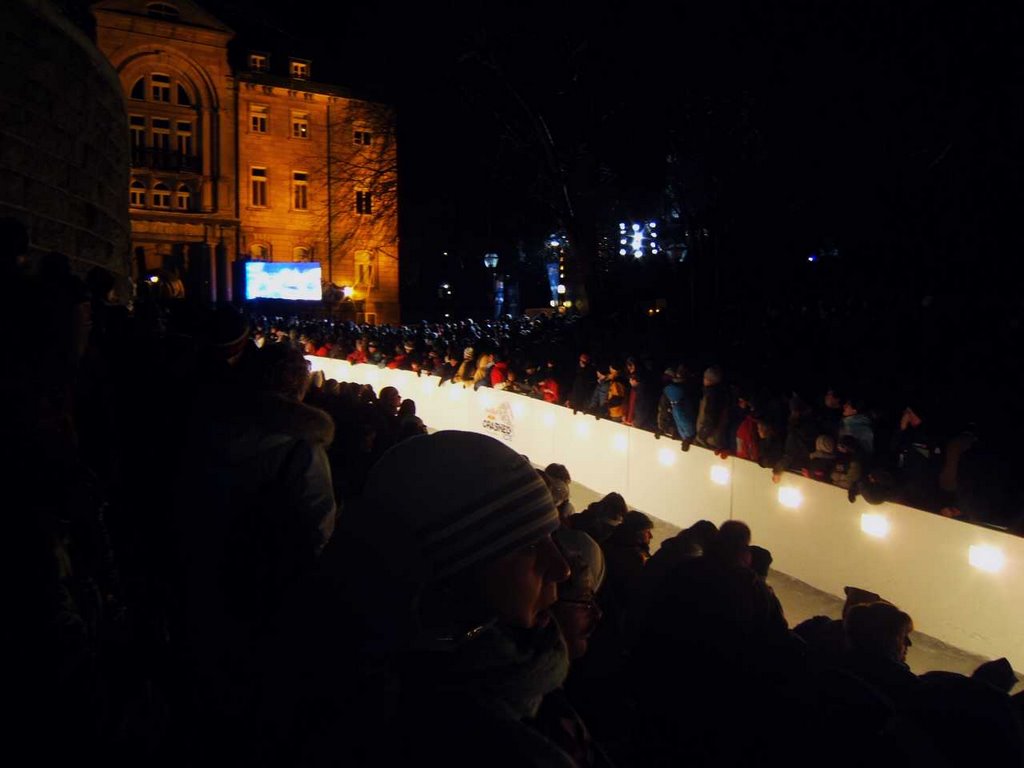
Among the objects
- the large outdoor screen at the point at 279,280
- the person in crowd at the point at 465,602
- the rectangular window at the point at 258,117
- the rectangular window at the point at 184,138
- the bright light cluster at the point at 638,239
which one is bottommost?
the person in crowd at the point at 465,602

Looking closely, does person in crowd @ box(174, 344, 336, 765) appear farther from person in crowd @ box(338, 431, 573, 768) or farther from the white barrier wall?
the white barrier wall

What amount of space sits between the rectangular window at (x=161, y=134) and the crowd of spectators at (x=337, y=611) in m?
46.0

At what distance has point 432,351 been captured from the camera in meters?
19.3

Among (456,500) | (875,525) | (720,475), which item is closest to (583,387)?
(720,475)

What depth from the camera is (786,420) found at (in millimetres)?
10156

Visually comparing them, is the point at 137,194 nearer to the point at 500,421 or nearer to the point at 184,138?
the point at 184,138

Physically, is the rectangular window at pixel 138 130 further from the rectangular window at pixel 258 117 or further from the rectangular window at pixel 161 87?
the rectangular window at pixel 258 117

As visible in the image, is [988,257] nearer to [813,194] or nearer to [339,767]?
[813,194]

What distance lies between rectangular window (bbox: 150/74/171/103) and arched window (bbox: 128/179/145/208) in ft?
15.8

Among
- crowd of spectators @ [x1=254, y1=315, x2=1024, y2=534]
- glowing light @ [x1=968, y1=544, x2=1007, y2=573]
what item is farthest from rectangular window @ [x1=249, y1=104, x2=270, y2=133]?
glowing light @ [x1=968, y1=544, x2=1007, y2=573]

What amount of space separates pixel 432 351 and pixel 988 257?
37.8 feet

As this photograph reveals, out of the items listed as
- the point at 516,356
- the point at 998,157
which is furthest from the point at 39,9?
the point at 998,157

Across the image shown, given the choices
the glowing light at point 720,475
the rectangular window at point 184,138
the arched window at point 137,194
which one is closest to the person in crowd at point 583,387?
the glowing light at point 720,475

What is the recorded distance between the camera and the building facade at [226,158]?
4359 cm
